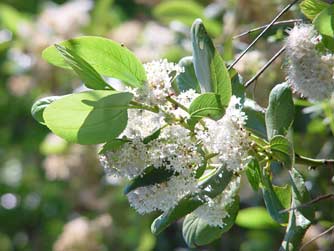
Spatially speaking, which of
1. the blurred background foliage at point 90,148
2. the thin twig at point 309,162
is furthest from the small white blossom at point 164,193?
the blurred background foliage at point 90,148

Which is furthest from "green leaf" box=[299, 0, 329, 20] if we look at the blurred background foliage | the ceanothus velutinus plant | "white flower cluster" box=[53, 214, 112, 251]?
"white flower cluster" box=[53, 214, 112, 251]

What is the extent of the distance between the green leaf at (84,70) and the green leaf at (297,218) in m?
0.30

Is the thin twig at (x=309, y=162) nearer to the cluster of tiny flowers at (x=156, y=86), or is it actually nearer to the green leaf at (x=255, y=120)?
the green leaf at (x=255, y=120)

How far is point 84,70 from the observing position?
129 centimetres

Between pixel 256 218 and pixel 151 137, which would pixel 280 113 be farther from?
pixel 256 218

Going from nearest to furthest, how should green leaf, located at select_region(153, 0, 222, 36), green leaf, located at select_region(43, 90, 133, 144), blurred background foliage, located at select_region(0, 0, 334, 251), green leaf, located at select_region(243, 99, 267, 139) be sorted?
green leaf, located at select_region(43, 90, 133, 144) < green leaf, located at select_region(243, 99, 267, 139) < blurred background foliage, located at select_region(0, 0, 334, 251) < green leaf, located at select_region(153, 0, 222, 36)

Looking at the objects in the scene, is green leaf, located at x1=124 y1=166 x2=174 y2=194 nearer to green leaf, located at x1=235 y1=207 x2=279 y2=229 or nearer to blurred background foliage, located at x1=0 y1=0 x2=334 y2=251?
blurred background foliage, located at x1=0 y1=0 x2=334 y2=251

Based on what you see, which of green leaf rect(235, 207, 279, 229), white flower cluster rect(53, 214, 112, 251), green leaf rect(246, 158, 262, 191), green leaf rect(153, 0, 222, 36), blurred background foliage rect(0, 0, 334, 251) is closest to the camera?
green leaf rect(246, 158, 262, 191)

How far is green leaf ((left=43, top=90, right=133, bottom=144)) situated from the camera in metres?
1.24

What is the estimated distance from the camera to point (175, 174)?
129 cm

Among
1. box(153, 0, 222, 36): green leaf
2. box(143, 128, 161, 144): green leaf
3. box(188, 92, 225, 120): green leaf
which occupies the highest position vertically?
box(188, 92, 225, 120): green leaf

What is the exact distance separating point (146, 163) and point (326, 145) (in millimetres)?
1125

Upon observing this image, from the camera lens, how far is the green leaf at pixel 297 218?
133 cm

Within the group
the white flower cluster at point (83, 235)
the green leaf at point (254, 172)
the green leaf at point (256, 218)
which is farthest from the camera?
the white flower cluster at point (83, 235)
